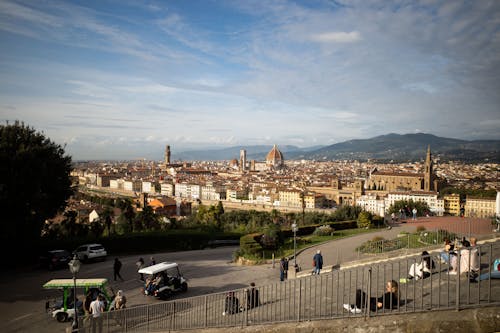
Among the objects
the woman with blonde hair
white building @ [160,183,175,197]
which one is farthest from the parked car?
white building @ [160,183,175,197]

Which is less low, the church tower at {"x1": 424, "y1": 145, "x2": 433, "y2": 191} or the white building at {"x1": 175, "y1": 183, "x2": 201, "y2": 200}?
the church tower at {"x1": 424, "y1": 145, "x2": 433, "y2": 191}

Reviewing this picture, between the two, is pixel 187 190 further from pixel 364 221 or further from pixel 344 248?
pixel 344 248

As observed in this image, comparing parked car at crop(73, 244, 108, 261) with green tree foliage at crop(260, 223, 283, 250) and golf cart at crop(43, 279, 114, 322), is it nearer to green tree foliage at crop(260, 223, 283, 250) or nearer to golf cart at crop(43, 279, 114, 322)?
golf cart at crop(43, 279, 114, 322)

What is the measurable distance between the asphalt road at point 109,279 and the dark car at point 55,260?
0.29 metres

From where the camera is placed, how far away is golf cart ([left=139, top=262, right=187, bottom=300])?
1123 centimetres

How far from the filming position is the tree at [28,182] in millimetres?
14484

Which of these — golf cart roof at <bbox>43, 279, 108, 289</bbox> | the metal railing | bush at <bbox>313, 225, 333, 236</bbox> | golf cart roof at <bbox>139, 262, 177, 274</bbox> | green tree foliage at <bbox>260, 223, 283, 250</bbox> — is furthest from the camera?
bush at <bbox>313, 225, 333, 236</bbox>

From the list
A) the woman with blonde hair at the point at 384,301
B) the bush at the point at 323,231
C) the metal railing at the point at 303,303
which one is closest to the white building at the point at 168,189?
the bush at the point at 323,231

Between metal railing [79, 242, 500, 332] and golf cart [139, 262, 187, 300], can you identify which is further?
golf cart [139, 262, 187, 300]

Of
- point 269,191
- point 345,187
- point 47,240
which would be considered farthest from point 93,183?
point 47,240

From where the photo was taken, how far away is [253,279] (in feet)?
45.4

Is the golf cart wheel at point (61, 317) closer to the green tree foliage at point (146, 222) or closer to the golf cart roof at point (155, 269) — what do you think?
the golf cart roof at point (155, 269)

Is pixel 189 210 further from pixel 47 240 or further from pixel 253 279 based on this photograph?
pixel 253 279

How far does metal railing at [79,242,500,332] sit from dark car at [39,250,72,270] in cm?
742
